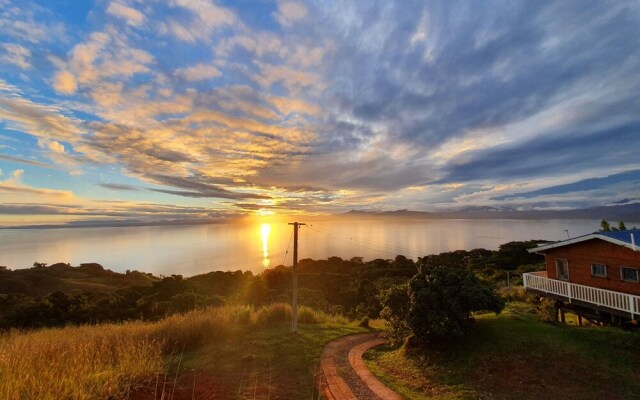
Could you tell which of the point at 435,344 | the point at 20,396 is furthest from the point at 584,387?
the point at 20,396

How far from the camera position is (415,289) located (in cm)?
1482

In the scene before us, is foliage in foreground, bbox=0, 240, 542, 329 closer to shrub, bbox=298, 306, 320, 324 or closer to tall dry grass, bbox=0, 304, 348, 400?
shrub, bbox=298, 306, 320, 324

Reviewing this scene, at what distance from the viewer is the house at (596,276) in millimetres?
15398

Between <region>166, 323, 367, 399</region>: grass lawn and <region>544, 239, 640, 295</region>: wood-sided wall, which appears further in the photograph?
<region>544, 239, 640, 295</region>: wood-sided wall

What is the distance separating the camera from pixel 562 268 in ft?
65.3

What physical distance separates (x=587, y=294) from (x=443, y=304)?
9.36m

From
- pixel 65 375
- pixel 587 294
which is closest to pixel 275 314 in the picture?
pixel 65 375

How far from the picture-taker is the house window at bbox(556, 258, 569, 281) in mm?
19439

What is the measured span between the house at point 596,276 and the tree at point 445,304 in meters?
6.09

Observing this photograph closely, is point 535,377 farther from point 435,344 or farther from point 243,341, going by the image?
point 243,341

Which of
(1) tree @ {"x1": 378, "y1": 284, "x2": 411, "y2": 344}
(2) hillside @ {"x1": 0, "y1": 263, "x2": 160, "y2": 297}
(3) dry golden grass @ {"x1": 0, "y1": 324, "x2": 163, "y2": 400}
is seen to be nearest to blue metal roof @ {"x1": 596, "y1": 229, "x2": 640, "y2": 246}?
(1) tree @ {"x1": 378, "y1": 284, "x2": 411, "y2": 344}

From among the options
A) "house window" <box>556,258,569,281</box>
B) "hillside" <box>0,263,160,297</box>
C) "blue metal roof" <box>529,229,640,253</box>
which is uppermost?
"blue metal roof" <box>529,229,640,253</box>

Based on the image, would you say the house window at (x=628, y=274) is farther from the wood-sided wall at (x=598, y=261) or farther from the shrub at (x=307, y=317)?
the shrub at (x=307, y=317)

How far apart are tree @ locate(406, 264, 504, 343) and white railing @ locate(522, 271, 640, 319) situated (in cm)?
596
